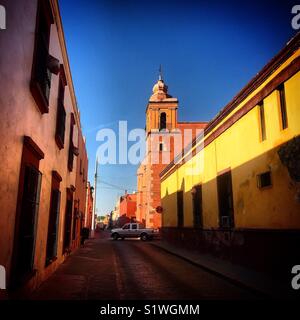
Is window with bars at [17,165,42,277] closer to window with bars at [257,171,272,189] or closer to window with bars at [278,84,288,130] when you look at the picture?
window with bars at [257,171,272,189]

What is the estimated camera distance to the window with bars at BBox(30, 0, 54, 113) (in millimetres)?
5918

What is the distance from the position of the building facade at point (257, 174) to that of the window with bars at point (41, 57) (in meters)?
6.00

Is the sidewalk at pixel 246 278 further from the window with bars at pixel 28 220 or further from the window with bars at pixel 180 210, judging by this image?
the window with bars at pixel 180 210

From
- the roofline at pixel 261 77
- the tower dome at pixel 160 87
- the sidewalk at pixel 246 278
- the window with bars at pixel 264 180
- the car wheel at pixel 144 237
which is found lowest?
the sidewalk at pixel 246 278

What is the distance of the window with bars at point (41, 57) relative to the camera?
5.92m

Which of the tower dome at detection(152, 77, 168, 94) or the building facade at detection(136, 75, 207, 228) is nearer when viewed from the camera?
the building facade at detection(136, 75, 207, 228)

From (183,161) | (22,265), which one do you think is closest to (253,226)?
(22,265)

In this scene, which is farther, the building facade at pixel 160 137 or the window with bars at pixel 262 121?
the building facade at pixel 160 137

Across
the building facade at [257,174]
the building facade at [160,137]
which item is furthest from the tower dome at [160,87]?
the building facade at [257,174]

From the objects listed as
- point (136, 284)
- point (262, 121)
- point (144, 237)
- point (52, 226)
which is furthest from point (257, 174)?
point (144, 237)

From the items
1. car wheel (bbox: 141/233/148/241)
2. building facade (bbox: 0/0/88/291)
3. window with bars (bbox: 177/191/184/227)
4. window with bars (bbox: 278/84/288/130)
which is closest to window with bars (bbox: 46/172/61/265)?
building facade (bbox: 0/0/88/291)

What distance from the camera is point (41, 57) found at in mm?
6625

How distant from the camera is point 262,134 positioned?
9.33m
